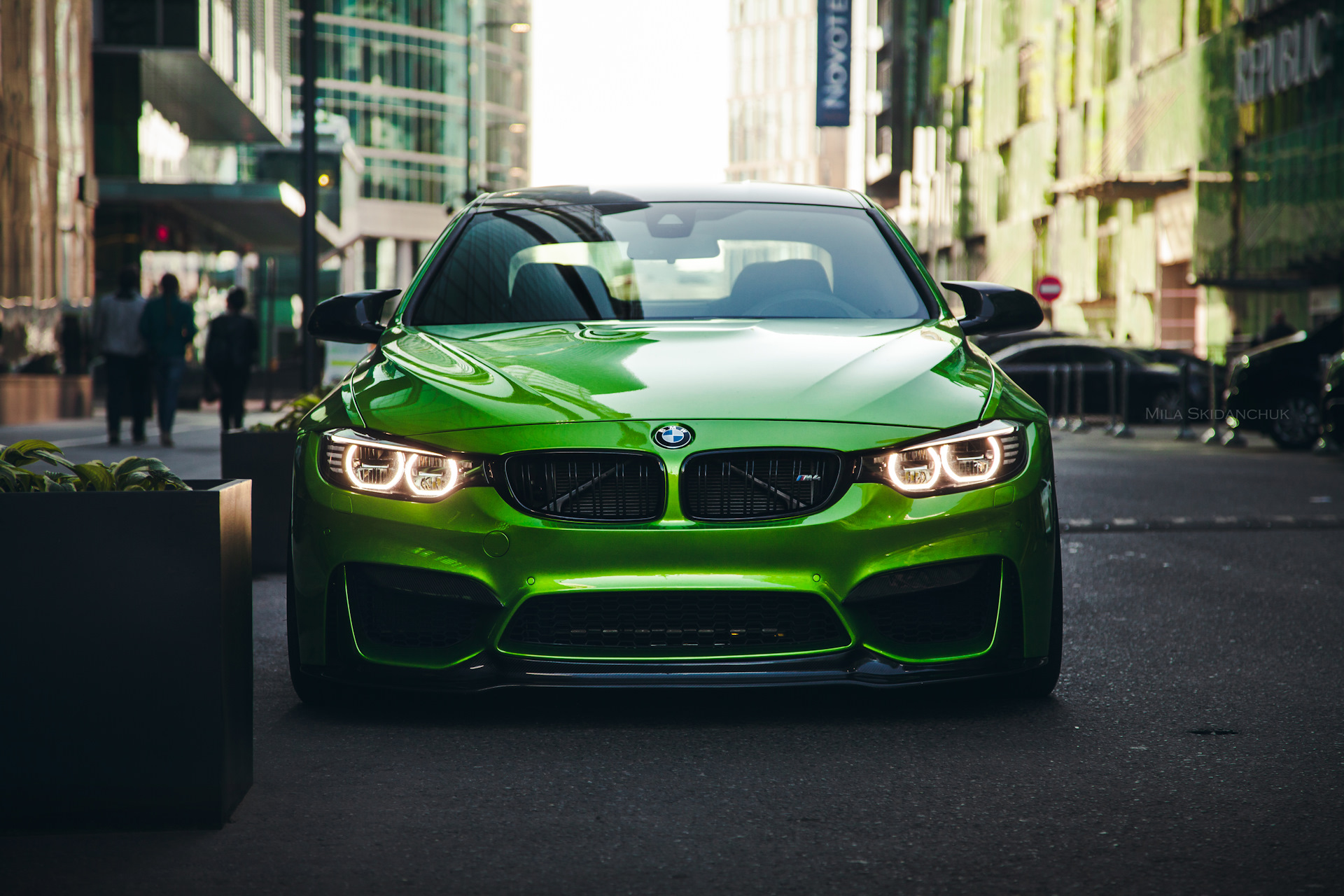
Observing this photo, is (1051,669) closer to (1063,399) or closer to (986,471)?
(986,471)

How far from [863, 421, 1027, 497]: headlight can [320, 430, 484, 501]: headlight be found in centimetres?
101

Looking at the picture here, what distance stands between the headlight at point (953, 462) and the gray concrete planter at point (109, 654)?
5.49 ft

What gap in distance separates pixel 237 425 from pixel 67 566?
15.0 metres

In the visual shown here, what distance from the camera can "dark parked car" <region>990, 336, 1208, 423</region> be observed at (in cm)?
2502

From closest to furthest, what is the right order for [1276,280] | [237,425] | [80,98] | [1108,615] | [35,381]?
[1108,615] < [237,425] < [35,381] < [80,98] < [1276,280]

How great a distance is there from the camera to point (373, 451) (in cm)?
428

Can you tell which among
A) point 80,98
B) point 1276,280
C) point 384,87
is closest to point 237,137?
point 80,98

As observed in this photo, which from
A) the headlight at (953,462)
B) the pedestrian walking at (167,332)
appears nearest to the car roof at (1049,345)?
the pedestrian walking at (167,332)

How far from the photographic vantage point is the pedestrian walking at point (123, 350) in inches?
664

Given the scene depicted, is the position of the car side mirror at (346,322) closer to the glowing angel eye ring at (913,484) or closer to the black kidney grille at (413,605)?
the black kidney grille at (413,605)

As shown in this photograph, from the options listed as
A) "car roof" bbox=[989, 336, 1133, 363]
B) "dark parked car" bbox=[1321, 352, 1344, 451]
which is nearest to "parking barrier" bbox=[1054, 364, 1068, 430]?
"car roof" bbox=[989, 336, 1133, 363]

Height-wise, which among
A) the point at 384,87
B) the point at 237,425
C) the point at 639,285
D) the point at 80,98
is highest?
the point at 384,87

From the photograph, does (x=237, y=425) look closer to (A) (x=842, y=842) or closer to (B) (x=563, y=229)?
(B) (x=563, y=229)

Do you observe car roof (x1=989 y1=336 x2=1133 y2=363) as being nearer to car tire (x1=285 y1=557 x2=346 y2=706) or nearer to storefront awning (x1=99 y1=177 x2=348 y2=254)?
storefront awning (x1=99 y1=177 x2=348 y2=254)
